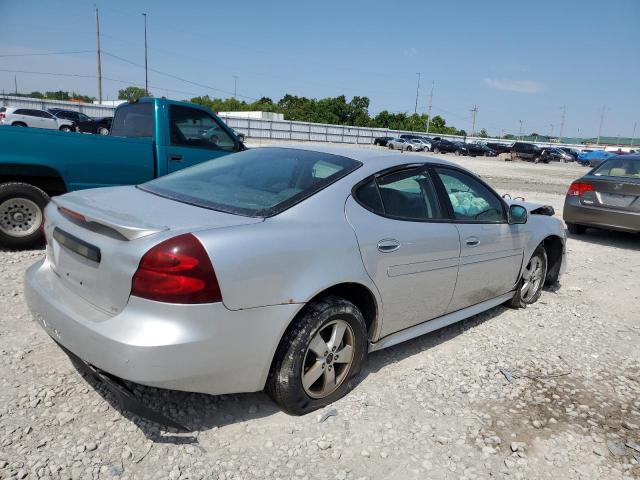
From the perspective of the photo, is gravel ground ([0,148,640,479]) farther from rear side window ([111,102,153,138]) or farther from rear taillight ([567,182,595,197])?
rear taillight ([567,182,595,197])

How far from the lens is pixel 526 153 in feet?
158

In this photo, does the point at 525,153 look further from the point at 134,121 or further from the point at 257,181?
the point at 257,181

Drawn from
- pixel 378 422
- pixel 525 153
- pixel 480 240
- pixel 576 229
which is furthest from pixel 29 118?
pixel 525 153

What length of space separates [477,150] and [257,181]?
53.7m

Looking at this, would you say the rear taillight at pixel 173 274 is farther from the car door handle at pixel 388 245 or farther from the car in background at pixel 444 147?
the car in background at pixel 444 147

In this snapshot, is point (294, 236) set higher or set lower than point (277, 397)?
higher

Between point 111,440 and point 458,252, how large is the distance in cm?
254

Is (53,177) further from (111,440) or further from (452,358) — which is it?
(452,358)

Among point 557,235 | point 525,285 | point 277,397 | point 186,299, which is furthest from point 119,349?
point 557,235

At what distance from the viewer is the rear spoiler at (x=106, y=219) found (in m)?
2.34

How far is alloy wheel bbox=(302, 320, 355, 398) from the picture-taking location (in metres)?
2.84

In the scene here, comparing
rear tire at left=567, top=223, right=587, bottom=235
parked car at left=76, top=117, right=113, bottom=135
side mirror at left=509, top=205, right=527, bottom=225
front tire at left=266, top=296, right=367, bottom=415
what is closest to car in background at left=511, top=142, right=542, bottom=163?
parked car at left=76, top=117, right=113, bottom=135

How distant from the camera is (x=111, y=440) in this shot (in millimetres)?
2562

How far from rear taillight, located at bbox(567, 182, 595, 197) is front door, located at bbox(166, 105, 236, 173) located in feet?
19.6
